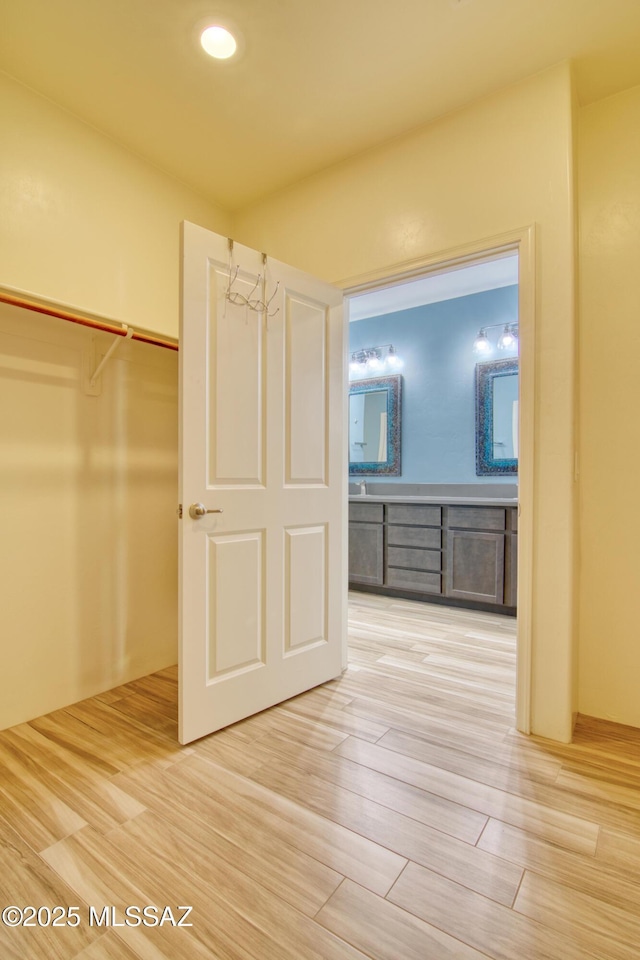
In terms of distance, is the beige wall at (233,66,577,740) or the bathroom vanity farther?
the bathroom vanity

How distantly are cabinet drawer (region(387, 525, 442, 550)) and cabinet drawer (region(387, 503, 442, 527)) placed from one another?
0.06 metres

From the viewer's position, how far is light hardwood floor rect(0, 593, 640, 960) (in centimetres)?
107

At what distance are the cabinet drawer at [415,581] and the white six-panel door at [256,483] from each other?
1.52m

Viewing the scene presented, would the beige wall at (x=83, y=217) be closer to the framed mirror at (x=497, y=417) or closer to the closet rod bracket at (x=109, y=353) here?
the closet rod bracket at (x=109, y=353)

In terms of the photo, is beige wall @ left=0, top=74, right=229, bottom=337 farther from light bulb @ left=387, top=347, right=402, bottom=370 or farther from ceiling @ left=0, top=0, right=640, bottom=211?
light bulb @ left=387, top=347, right=402, bottom=370

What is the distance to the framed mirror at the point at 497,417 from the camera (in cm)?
399

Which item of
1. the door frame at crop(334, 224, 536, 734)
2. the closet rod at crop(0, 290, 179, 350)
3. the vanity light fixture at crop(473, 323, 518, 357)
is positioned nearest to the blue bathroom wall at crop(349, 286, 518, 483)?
the vanity light fixture at crop(473, 323, 518, 357)

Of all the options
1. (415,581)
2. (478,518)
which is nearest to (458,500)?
(478,518)

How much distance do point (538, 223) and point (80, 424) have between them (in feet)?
6.98

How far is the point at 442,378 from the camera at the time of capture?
14.2 ft

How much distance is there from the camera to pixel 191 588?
6.00 feet

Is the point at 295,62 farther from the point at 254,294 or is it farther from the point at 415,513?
the point at 415,513

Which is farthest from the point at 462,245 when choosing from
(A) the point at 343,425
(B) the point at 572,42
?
(A) the point at 343,425

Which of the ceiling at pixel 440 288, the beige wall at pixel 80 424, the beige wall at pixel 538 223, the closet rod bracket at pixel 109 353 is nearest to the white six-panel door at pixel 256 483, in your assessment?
the closet rod bracket at pixel 109 353
